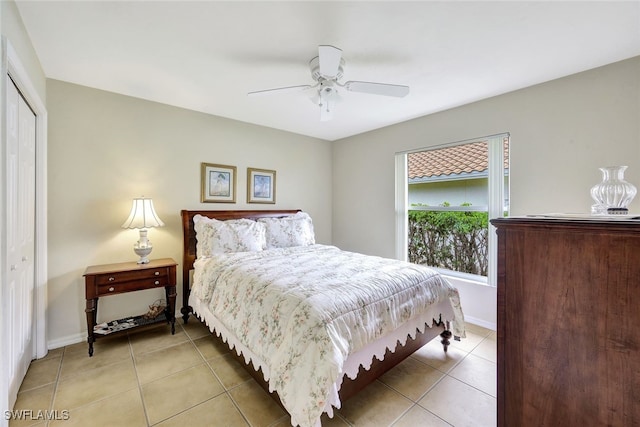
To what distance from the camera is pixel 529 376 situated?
0.96m

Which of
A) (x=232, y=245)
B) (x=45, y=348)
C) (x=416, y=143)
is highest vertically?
(x=416, y=143)

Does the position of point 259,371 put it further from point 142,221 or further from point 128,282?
point 142,221

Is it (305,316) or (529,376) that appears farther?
(305,316)

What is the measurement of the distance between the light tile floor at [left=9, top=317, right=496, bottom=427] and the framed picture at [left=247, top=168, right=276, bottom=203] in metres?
1.92

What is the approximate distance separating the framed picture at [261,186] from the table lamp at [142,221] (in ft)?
4.06

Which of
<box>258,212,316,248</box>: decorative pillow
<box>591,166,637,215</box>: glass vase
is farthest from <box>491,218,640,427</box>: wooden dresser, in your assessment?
<box>258,212,316,248</box>: decorative pillow

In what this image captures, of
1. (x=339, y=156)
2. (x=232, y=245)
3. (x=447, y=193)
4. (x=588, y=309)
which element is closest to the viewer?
(x=588, y=309)

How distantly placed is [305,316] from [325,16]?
180 cm

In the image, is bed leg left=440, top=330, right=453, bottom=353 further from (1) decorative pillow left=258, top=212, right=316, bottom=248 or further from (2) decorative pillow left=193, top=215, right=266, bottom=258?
(2) decorative pillow left=193, top=215, right=266, bottom=258

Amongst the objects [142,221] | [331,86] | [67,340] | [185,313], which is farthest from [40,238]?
[331,86]

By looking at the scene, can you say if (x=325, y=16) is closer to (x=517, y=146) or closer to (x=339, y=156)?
(x=517, y=146)

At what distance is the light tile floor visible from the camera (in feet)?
5.31

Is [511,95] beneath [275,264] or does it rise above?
above

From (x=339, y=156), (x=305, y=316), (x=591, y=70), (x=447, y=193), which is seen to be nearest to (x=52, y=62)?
(x=305, y=316)
